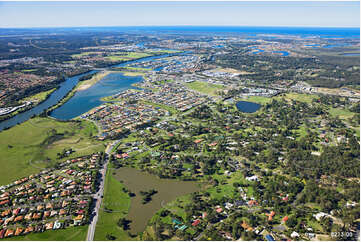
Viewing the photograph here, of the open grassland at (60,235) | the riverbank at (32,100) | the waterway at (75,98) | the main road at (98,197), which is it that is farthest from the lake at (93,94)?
the open grassland at (60,235)

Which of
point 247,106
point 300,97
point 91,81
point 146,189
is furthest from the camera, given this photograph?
point 91,81

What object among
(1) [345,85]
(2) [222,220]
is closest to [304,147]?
(2) [222,220]

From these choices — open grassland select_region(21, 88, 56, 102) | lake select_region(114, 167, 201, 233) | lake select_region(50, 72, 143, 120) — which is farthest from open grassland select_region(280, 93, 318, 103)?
open grassland select_region(21, 88, 56, 102)

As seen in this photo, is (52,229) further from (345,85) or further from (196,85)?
(345,85)

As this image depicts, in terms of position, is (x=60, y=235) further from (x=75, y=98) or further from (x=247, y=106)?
(x=75, y=98)

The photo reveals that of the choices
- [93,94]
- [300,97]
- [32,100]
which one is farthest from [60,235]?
[300,97]
